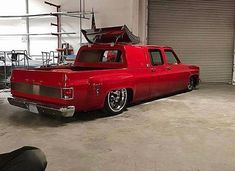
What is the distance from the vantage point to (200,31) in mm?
11117

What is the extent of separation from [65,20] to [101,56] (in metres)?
6.02

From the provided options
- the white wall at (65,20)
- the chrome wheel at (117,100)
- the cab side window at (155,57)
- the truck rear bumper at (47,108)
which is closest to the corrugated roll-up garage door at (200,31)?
the white wall at (65,20)

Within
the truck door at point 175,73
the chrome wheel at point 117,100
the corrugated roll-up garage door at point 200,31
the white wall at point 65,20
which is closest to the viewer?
the chrome wheel at point 117,100

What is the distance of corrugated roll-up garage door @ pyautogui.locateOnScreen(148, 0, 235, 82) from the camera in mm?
10922

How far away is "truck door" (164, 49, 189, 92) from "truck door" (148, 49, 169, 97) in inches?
8.8

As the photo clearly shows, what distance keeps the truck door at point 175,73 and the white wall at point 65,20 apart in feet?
11.5

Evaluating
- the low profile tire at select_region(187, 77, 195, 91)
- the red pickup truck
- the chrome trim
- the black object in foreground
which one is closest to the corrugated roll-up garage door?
the low profile tire at select_region(187, 77, 195, 91)

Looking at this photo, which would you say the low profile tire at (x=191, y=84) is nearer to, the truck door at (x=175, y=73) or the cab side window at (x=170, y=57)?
the truck door at (x=175, y=73)

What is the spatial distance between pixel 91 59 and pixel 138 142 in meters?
3.09

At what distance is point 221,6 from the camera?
10852mm

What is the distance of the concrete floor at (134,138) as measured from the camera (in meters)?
3.04

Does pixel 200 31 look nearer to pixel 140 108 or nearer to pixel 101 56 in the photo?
→ pixel 101 56

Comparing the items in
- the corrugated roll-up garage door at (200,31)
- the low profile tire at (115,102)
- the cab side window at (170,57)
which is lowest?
the low profile tire at (115,102)

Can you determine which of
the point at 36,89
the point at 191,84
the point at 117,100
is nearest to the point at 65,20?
the point at 191,84
